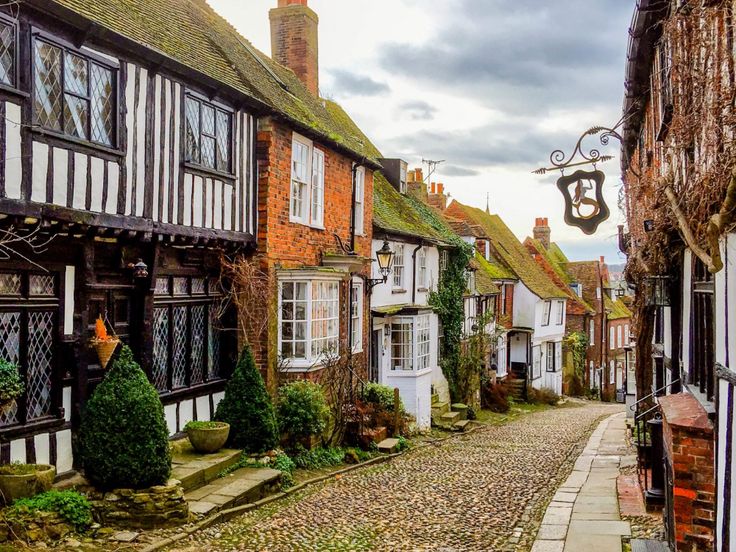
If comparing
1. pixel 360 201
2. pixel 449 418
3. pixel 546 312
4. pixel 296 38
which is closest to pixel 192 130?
pixel 360 201

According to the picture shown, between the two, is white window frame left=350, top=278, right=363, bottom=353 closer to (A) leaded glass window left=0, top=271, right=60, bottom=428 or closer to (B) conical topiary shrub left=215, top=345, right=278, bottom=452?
(B) conical topiary shrub left=215, top=345, right=278, bottom=452

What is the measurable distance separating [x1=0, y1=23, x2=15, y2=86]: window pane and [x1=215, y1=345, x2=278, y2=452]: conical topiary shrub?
586 cm

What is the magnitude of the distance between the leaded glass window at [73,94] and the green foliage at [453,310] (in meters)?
16.0

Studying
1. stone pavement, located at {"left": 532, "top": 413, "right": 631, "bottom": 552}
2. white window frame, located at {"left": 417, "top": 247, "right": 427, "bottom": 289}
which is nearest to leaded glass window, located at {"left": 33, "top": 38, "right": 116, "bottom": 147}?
stone pavement, located at {"left": 532, "top": 413, "right": 631, "bottom": 552}

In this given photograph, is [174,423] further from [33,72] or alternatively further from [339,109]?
[339,109]

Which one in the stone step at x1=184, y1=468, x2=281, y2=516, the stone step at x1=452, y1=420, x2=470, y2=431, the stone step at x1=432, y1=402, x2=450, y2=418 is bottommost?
the stone step at x1=452, y1=420, x2=470, y2=431

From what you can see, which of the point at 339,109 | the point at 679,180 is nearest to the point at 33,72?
the point at 679,180

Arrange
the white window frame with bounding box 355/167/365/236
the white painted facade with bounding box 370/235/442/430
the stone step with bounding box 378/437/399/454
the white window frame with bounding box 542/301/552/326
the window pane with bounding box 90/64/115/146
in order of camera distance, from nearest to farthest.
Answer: the window pane with bounding box 90/64/115/146 < the stone step with bounding box 378/437/399/454 < the white window frame with bounding box 355/167/365/236 < the white painted facade with bounding box 370/235/442/430 < the white window frame with bounding box 542/301/552/326

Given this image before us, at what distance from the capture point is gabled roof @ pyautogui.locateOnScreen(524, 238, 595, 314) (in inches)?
1692

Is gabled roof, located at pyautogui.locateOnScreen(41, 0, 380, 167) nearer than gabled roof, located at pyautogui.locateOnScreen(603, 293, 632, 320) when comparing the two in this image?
Yes

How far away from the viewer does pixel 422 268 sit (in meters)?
23.1

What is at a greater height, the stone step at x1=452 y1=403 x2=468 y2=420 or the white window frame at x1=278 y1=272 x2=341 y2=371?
the white window frame at x1=278 y1=272 x2=341 y2=371

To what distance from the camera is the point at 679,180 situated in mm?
7223

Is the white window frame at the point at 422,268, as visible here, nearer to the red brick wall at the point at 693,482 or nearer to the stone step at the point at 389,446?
the stone step at the point at 389,446
